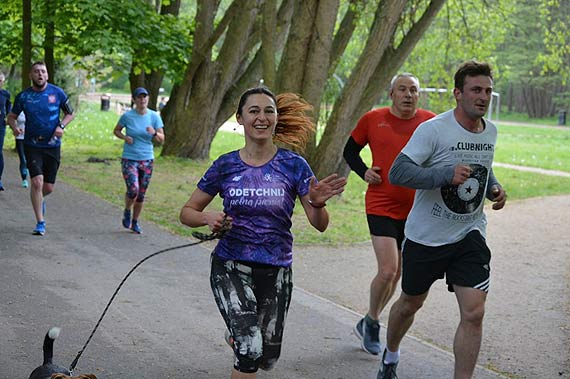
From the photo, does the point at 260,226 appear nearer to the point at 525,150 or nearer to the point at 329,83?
the point at 329,83

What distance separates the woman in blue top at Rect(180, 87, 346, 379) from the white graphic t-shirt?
0.90 metres

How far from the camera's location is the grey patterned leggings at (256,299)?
16.6 feet

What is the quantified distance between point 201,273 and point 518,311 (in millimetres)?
3307

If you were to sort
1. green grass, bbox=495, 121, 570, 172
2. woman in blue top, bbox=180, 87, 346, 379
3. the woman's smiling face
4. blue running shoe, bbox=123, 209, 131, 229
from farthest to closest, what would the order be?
green grass, bbox=495, 121, 570, 172 < blue running shoe, bbox=123, 209, 131, 229 < the woman's smiling face < woman in blue top, bbox=180, 87, 346, 379

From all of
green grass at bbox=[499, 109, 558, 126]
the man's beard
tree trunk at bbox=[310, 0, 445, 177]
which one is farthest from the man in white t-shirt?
green grass at bbox=[499, 109, 558, 126]

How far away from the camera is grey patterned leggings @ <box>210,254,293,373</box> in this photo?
507 centimetres

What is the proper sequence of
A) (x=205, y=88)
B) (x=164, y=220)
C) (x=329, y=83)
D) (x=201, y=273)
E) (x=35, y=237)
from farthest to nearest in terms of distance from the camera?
(x=205, y=88)
(x=329, y=83)
(x=164, y=220)
(x=35, y=237)
(x=201, y=273)

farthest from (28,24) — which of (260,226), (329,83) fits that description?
(260,226)

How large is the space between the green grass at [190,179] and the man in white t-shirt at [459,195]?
6.93 metres

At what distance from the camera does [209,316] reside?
323 inches

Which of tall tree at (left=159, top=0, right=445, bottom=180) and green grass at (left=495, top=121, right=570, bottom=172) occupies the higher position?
tall tree at (left=159, top=0, right=445, bottom=180)

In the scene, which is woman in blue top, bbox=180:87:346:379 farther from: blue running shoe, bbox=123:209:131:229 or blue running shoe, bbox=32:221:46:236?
blue running shoe, bbox=123:209:131:229

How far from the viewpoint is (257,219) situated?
5199 mm

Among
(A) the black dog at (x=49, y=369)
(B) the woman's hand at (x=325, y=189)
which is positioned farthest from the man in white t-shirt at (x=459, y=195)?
(A) the black dog at (x=49, y=369)
